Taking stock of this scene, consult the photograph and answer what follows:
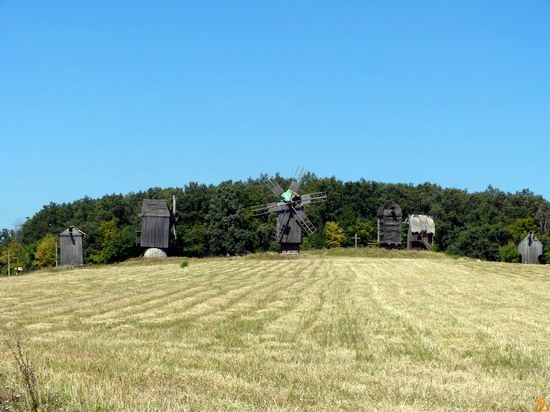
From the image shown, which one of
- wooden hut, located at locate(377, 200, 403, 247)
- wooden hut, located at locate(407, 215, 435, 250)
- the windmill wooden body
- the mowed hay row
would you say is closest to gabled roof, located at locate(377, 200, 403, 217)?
wooden hut, located at locate(377, 200, 403, 247)

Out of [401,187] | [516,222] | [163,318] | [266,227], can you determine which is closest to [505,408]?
[163,318]

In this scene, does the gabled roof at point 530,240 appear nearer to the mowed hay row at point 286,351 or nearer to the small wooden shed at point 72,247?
the small wooden shed at point 72,247

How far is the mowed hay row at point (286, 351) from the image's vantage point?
8992 mm

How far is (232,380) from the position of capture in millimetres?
10172

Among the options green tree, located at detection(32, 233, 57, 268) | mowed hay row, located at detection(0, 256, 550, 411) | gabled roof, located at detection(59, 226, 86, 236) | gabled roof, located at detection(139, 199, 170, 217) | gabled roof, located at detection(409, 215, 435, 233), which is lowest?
green tree, located at detection(32, 233, 57, 268)

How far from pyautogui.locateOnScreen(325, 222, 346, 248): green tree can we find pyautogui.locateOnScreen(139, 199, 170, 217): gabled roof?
31.7 m

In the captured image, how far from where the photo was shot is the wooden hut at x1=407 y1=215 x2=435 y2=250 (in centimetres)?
10562

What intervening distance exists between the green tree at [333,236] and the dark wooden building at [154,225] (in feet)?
103

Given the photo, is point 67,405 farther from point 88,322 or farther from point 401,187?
point 401,187

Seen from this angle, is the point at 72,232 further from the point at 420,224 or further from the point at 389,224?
the point at 420,224

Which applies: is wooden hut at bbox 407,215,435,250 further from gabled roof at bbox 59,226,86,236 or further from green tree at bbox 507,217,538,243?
gabled roof at bbox 59,226,86,236

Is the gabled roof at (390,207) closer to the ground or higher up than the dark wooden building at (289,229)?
higher up

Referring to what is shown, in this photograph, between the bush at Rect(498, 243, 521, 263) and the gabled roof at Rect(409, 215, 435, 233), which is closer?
the bush at Rect(498, 243, 521, 263)

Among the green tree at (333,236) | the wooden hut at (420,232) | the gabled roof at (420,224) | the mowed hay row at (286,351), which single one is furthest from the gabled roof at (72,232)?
the mowed hay row at (286,351)
